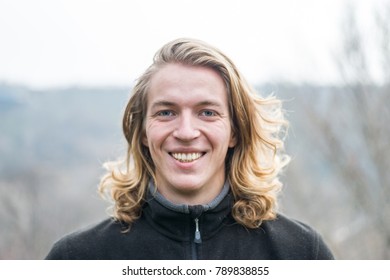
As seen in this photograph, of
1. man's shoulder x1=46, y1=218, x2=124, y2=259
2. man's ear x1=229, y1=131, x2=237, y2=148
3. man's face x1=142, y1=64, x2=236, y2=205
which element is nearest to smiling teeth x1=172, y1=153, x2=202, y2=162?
man's face x1=142, y1=64, x2=236, y2=205

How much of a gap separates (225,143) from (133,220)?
465 mm

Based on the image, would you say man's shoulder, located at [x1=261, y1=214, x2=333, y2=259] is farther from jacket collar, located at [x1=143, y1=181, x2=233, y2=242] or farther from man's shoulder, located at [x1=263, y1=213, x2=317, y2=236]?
jacket collar, located at [x1=143, y1=181, x2=233, y2=242]

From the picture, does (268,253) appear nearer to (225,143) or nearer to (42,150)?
(225,143)

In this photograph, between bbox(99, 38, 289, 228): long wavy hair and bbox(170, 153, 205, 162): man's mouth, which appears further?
bbox(99, 38, 289, 228): long wavy hair

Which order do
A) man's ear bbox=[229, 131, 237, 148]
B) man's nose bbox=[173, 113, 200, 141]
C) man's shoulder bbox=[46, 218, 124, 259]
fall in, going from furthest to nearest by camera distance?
man's ear bbox=[229, 131, 237, 148] → man's shoulder bbox=[46, 218, 124, 259] → man's nose bbox=[173, 113, 200, 141]

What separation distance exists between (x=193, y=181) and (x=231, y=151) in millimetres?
328

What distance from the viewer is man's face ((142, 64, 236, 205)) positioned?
2254 millimetres

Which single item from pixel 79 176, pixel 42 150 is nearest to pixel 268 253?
pixel 42 150

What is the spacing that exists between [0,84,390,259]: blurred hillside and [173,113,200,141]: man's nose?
A: 9.02 metres

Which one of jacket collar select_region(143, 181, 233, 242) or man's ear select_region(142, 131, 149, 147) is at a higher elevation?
man's ear select_region(142, 131, 149, 147)

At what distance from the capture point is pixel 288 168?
573 inches

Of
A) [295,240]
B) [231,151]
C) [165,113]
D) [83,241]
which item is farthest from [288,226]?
[83,241]

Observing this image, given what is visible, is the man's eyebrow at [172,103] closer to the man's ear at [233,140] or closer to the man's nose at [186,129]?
the man's nose at [186,129]
